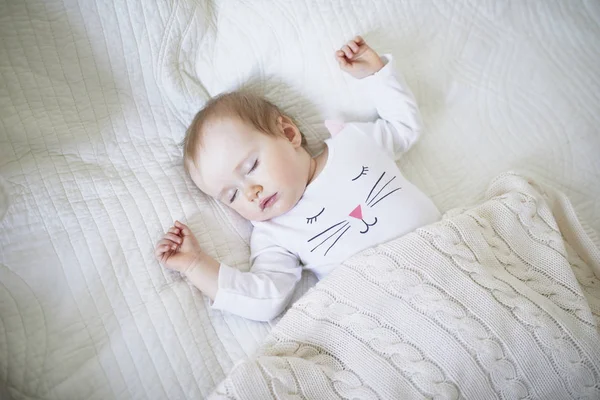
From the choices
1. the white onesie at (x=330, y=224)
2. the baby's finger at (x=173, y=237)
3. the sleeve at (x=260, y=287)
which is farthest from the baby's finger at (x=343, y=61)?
the baby's finger at (x=173, y=237)

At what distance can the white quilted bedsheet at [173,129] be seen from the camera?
2.89ft

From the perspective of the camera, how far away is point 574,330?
819 mm

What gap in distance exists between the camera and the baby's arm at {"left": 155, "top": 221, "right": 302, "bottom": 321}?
37.7 inches

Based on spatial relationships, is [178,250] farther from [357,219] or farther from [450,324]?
[450,324]

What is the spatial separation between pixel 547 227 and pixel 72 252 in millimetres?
1021

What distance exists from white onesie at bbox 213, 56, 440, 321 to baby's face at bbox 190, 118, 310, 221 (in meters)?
0.05

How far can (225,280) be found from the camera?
0.97m

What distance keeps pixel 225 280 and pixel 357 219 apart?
0.33 meters

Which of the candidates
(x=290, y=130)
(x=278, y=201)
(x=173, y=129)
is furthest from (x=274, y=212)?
(x=173, y=129)

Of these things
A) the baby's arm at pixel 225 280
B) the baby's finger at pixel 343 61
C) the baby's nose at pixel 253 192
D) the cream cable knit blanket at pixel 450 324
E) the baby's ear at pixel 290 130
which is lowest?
the cream cable knit blanket at pixel 450 324

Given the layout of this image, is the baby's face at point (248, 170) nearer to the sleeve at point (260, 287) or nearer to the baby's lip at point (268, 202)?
the baby's lip at point (268, 202)

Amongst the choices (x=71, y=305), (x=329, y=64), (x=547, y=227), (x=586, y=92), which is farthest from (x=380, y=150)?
(x=71, y=305)

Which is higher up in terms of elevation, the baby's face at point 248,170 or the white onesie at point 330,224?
the baby's face at point 248,170

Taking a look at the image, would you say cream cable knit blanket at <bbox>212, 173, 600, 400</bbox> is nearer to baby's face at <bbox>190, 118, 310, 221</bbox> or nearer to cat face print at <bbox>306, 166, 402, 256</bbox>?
cat face print at <bbox>306, 166, 402, 256</bbox>
